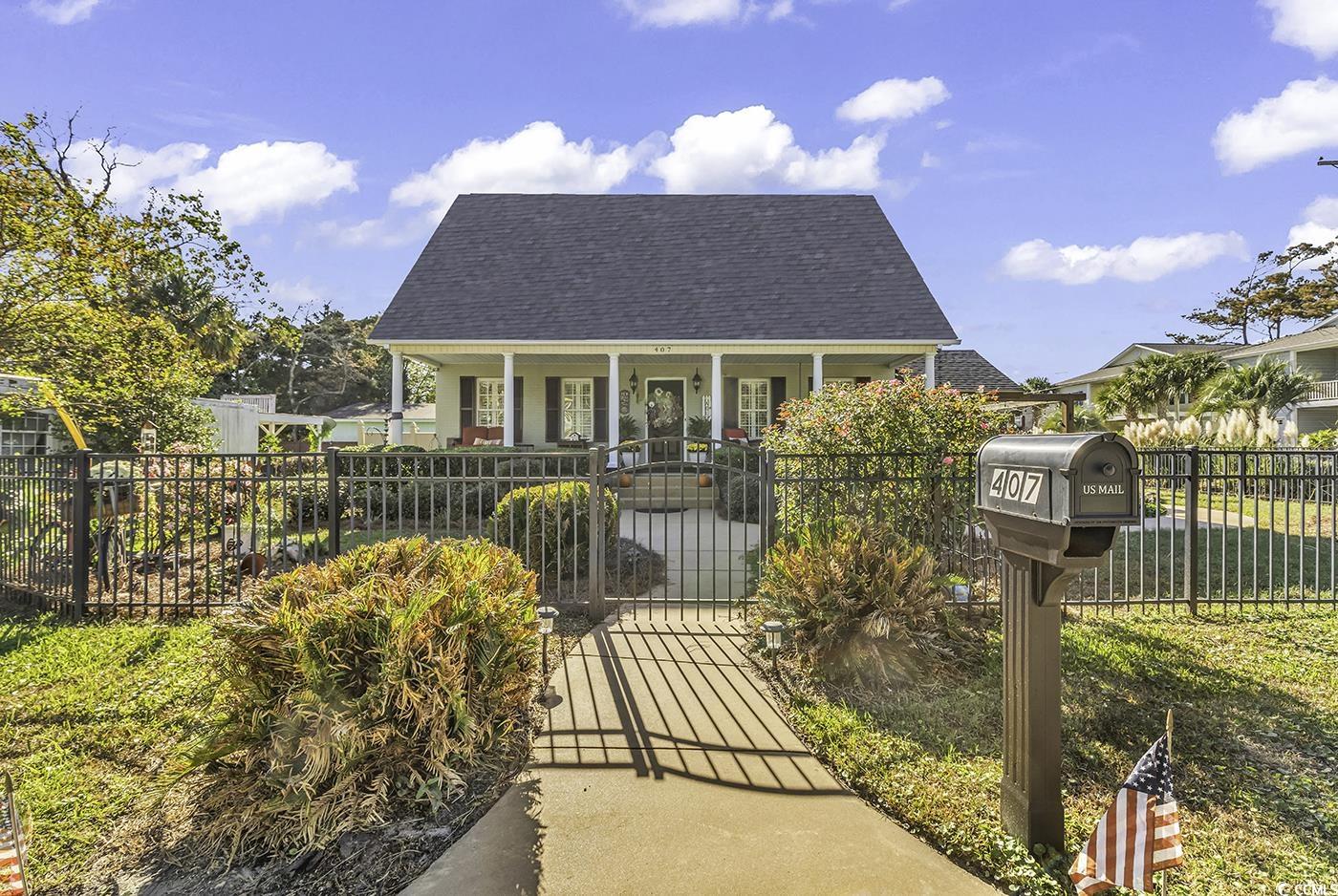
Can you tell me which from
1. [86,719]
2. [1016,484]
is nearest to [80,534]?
[86,719]

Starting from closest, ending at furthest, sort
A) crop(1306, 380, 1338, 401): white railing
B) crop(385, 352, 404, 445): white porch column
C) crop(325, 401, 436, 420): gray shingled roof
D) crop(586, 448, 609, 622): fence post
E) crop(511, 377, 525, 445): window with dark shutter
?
crop(586, 448, 609, 622): fence post < crop(385, 352, 404, 445): white porch column < crop(511, 377, 525, 445): window with dark shutter < crop(1306, 380, 1338, 401): white railing < crop(325, 401, 436, 420): gray shingled roof

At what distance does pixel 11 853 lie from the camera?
6.20 ft

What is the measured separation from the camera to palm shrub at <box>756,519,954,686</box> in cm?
437

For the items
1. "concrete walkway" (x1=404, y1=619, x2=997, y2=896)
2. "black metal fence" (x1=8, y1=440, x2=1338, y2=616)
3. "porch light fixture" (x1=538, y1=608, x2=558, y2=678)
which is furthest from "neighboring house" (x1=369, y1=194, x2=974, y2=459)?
"concrete walkway" (x1=404, y1=619, x2=997, y2=896)

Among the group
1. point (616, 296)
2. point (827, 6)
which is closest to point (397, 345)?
point (616, 296)

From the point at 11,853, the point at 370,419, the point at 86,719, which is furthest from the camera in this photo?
the point at 370,419

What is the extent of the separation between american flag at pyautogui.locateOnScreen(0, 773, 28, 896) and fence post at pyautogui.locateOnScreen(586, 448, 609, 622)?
3.98 metres

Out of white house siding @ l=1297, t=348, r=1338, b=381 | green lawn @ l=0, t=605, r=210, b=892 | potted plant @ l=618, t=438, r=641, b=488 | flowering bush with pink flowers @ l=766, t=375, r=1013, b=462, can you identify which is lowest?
green lawn @ l=0, t=605, r=210, b=892

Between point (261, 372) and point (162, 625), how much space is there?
38857 millimetres

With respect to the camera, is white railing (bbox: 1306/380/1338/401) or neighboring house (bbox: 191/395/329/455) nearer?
neighboring house (bbox: 191/395/329/455)

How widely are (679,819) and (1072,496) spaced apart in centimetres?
214

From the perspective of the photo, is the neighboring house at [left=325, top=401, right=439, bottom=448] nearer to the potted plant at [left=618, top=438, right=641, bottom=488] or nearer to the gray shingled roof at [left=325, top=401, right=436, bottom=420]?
the gray shingled roof at [left=325, top=401, right=436, bottom=420]

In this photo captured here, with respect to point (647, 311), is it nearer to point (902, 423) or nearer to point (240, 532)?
point (902, 423)

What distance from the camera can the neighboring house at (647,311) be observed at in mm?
15023
